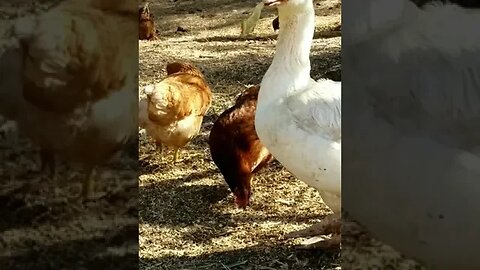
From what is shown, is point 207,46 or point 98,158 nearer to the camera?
point 98,158

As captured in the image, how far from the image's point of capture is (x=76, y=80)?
1.51 m

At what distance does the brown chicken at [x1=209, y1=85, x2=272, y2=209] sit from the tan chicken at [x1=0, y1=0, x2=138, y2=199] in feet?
7.11

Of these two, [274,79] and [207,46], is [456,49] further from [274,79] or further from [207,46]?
[207,46]

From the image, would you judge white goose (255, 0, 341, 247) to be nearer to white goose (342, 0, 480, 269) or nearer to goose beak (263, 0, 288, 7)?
goose beak (263, 0, 288, 7)

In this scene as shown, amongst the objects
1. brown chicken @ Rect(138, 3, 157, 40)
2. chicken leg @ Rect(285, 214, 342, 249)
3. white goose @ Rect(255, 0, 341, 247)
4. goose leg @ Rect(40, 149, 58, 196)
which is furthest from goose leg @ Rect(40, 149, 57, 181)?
brown chicken @ Rect(138, 3, 157, 40)

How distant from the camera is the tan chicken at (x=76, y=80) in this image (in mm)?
1479

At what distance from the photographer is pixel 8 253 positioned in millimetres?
1534

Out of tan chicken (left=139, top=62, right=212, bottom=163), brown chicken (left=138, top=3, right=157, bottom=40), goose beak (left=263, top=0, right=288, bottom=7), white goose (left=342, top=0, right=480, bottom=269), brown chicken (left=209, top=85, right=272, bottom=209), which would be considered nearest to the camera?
white goose (left=342, top=0, right=480, bottom=269)

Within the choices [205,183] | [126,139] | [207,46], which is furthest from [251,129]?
[207,46]

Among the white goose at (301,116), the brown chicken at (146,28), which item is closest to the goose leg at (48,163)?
the white goose at (301,116)

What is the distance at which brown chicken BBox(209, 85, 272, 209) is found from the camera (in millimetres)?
3701

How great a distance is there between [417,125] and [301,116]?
1.75 m

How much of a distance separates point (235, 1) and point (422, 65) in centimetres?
803

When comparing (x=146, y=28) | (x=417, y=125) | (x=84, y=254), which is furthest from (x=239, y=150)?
(x=146, y=28)
